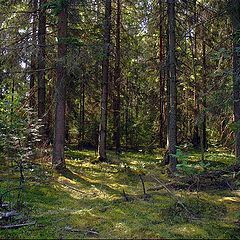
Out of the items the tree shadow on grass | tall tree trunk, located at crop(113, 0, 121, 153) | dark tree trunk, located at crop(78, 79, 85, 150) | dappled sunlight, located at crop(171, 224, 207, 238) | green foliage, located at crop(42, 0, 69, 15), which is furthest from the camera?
dark tree trunk, located at crop(78, 79, 85, 150)

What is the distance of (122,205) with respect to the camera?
8180 mm

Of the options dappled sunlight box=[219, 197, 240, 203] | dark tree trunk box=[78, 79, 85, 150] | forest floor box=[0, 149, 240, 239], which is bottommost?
dappled sunlight box=[219, 197, 240, 203]

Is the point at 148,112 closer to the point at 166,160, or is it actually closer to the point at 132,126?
the point at 132,126

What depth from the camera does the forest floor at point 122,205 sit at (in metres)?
6.36

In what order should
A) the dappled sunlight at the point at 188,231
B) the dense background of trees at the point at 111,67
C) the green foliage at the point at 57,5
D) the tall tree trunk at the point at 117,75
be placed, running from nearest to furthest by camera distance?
the dappled sunlight at the point at 188,231
the green foliage at the point at 57,5
the dense background of trees at the point at 111,67
the tall tree trunk at the point at 117,75

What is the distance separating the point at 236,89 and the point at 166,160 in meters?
5.58

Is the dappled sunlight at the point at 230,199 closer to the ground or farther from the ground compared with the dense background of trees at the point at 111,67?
closer to the ground

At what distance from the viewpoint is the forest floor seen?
20.9ft

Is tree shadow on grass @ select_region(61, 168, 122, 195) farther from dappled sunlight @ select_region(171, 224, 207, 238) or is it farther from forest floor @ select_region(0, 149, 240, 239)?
dappled sunlight @ select_region(171, 224, 207, 238)

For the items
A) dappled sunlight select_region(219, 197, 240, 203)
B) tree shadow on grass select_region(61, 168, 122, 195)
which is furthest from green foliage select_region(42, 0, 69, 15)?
dappled sunlight select_region(219, 197, 240, 203)

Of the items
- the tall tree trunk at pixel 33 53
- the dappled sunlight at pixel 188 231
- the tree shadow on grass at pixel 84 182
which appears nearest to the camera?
the dappled sunlight at pixel 188 231

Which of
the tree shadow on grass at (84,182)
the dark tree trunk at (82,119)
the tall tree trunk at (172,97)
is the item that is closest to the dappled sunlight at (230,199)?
the tree shadow on grass at (84,182)

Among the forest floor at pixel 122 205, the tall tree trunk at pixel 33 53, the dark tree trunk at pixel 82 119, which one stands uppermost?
the tall tree trunk at pixel 33 53

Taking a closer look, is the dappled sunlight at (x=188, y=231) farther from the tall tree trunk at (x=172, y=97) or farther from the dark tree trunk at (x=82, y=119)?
the dark tree trunk at (x=82, y=119)
